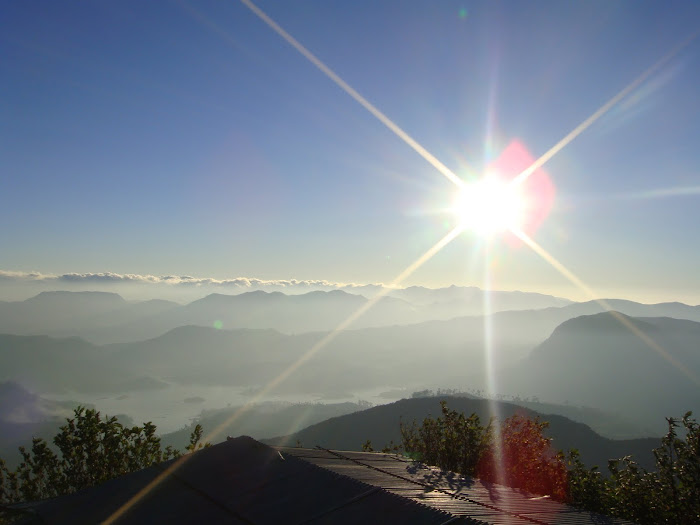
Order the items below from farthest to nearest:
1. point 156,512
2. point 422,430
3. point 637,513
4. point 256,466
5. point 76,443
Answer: point 422,430 < point 76,443 < point 637,513 < point 256,466 < point 156,512

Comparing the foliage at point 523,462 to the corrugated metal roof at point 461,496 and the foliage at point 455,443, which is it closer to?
the foliage at point 455,443

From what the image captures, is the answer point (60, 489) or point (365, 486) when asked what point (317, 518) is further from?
point (60, 489)

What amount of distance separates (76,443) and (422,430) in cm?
1684

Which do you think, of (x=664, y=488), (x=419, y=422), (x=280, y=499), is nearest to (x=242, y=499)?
(x=280, y=499)

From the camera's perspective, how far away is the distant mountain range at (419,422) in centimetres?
13550

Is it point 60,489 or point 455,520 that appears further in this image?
point 60,489

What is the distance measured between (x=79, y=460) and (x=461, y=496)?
16.7 metres

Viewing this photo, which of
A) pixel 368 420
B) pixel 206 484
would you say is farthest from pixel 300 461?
pixel 368 420

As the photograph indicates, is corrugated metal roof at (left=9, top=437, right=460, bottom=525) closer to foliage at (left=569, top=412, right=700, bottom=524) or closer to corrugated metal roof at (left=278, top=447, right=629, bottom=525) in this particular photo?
corrugated metal roof at (left=278, top=447, right=629, bottom=525)

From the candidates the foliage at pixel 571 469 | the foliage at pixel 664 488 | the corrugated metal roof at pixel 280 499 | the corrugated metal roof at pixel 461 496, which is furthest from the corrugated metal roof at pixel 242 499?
the foliage at pixel 571 469

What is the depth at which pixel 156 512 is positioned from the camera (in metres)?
7.58

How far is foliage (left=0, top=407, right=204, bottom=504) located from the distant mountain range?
429 ft

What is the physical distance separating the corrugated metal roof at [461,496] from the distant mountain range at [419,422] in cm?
13317

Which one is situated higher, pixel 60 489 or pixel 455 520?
pixel 455 520
